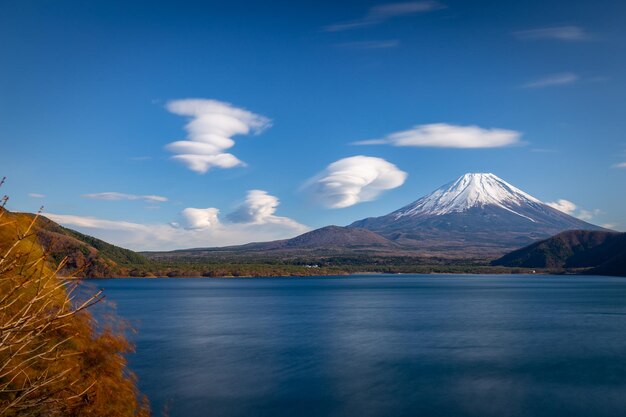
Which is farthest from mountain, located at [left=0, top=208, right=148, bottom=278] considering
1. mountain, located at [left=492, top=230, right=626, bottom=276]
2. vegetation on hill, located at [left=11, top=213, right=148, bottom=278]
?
mountain, located at [left=492, top=230, right=626, bottom=276]

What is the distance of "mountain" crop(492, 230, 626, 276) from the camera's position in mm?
138125

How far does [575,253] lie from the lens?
155 meters

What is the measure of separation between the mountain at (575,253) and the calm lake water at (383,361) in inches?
3823

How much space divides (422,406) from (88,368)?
11866 millimetres

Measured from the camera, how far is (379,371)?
83.6ft

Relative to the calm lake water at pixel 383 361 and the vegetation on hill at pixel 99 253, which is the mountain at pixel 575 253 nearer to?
the calm lake water at pixel 383 361

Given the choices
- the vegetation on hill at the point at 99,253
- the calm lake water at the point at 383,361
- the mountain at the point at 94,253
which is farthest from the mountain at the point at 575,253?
A: the mountain at the point at 94,253

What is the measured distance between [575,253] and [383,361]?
481ft

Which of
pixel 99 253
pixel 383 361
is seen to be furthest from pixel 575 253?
pixel 383 361

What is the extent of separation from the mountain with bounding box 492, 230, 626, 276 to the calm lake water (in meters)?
97.1

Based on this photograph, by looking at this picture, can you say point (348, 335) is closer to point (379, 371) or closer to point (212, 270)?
point (379, 371)

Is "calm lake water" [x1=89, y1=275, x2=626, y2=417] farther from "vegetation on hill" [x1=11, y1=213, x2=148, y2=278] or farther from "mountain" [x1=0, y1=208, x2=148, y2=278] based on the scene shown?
"vegetation on hill" [x1=11, y1=213, x2=148, y2=278]

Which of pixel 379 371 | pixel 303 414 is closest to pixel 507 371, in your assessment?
pixel 379 371

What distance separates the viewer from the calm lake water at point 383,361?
20.2 meters
